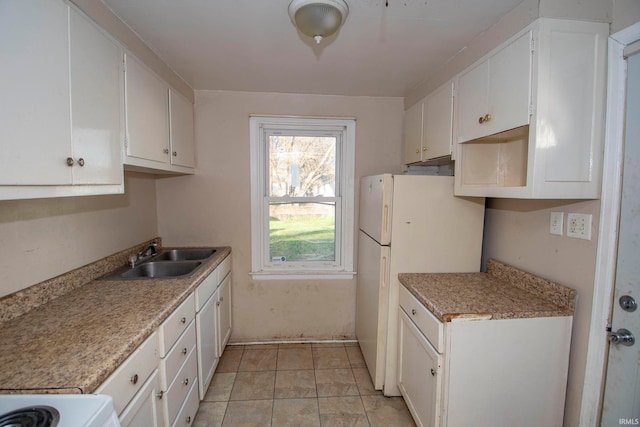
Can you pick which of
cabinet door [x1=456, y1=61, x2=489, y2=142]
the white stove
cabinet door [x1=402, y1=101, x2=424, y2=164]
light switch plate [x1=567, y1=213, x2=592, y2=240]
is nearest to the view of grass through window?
cabinet door [x1=402, y1=101, x2=424, y2=164]

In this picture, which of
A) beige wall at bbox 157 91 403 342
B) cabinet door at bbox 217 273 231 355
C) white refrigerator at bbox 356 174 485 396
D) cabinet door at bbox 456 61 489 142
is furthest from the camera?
beige wall at bbox 157 91 403 342

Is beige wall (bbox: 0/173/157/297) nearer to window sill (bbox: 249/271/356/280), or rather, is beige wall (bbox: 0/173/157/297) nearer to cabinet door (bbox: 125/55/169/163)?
cabinet door (bbox: 125/55/169/163)

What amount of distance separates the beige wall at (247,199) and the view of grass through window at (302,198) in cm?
24

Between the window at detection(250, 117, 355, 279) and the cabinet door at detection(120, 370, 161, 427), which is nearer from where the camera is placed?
the cabinet door at detection(120, 370, 161, 427)

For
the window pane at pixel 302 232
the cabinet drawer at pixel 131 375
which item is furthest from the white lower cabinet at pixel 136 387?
the window pane at pixel 302 232

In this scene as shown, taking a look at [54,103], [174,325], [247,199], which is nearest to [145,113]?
[54,103]

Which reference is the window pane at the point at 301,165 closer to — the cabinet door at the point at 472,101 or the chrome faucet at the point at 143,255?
the chrome faucet at the point at 143,255

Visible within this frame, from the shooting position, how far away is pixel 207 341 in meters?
1.97

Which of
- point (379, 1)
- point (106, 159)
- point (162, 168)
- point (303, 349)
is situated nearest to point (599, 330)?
point (379, 1)

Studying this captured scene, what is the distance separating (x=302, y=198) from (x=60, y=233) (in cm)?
172

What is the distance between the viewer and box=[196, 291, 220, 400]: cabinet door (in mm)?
1826

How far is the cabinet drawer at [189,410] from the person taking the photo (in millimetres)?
1513

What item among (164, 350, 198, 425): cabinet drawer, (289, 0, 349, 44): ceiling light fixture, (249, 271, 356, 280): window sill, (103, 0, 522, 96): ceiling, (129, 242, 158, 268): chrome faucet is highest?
(103, 0, 522, 96): ceiling

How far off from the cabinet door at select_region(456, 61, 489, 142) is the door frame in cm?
46
